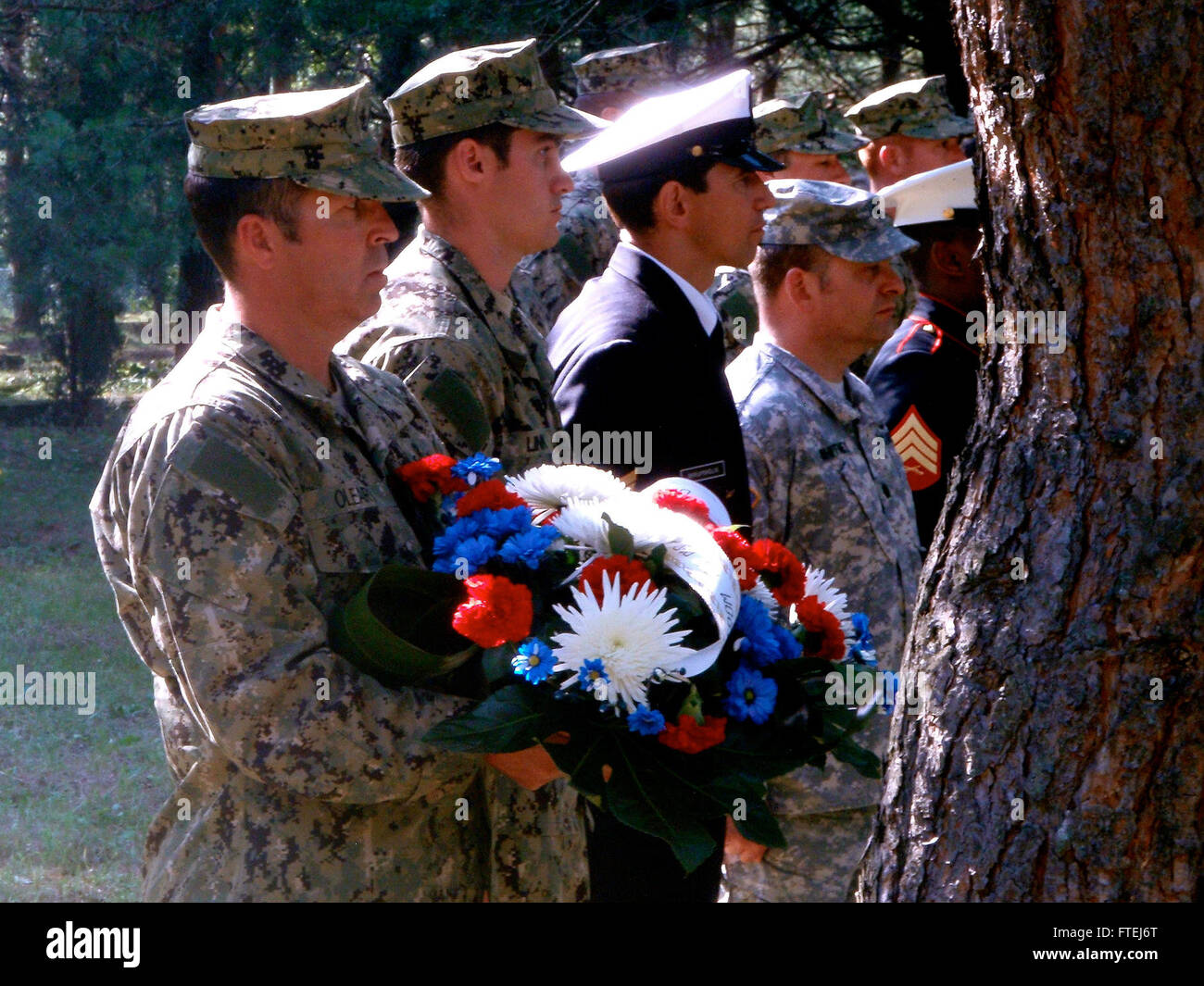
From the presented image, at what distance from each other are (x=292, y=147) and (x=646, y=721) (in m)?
1.14

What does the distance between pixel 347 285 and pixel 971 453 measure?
1116 millimetres

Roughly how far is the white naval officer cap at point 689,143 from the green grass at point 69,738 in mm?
3075

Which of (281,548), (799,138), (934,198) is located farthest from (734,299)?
(281,548)

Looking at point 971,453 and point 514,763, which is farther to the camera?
point 971,453

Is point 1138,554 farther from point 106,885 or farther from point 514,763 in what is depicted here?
point 106,885

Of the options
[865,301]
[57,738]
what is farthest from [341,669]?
[57,738]

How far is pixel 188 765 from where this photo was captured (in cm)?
239

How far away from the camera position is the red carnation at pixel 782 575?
2561 mm

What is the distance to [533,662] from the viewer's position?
214 cm

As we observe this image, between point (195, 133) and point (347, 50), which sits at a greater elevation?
point (347, 50)

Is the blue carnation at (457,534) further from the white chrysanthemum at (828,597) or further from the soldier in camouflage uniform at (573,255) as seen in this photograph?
the soldier in camouflage uniform at (573,255)

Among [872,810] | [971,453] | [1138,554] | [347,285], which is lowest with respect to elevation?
[872,810]

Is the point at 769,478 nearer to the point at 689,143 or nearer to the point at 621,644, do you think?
the point at 689,143

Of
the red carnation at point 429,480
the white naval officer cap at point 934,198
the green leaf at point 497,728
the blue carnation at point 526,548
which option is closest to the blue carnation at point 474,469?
the red carnation at point 429,480
